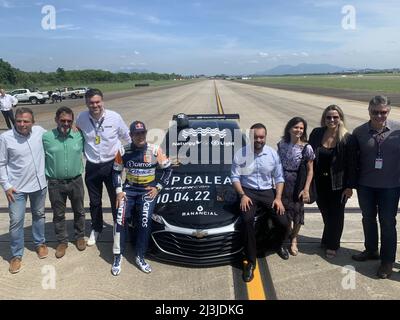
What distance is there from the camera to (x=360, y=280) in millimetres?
4270

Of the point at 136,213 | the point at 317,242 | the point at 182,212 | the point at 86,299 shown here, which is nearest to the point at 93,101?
the point at 136,213

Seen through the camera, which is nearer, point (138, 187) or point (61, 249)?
point (138, 187)

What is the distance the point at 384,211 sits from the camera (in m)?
4.38

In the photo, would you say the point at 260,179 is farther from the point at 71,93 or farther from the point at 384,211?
the point at 71,93

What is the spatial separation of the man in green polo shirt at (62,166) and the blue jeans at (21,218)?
186 millimetres

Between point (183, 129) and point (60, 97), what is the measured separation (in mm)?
38492

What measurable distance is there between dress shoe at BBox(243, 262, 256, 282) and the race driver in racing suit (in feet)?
3.86

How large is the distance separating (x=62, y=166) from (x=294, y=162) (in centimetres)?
293

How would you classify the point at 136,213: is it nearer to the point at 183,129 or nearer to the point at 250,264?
the point at 250,264

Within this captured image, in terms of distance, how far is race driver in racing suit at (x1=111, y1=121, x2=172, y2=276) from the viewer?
458 centimetres

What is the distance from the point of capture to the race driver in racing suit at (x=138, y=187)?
15.0ft

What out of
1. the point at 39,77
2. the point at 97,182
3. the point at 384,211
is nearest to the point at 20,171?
the point at 97,182
